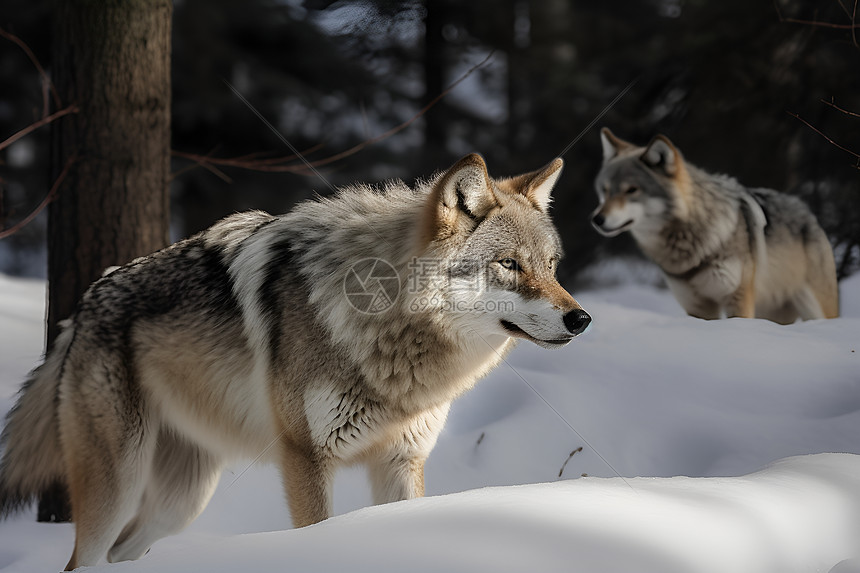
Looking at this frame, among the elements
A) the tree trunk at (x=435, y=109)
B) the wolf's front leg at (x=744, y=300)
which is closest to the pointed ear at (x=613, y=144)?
the wolf's front leg at (x=744, y=300)

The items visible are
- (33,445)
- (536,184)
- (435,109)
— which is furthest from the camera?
(435,109)

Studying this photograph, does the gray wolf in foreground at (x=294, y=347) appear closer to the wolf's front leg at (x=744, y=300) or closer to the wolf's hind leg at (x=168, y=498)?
the wolf's hind leg at (x=168, y=498)

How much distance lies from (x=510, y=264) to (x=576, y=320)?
37cm

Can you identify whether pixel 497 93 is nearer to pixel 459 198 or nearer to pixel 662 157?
pixel 662 157

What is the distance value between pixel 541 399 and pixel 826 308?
3.16 meters

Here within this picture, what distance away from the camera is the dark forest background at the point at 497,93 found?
6148 millimetres

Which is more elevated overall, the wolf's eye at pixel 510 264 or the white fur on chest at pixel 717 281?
the wolf's eye at pixel 510 264

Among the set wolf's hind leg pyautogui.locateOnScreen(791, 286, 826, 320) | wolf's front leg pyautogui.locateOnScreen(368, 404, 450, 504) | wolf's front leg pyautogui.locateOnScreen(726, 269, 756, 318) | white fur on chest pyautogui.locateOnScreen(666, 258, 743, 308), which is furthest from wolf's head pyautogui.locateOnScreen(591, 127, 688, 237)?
wolf's front leg pyautogui.locateOnScreen(368, 404, 450, 504)

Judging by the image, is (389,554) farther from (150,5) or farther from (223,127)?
(223,127)

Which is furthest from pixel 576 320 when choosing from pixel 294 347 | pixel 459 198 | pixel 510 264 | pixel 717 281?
pixel 717 281

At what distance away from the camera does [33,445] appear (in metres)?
3.41

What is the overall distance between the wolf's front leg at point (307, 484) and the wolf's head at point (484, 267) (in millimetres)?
716

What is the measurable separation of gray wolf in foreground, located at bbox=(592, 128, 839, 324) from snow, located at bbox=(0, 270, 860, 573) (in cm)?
74

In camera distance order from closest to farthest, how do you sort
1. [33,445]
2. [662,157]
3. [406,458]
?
1. [406,458]
2. [33,445]
3. [662,157]
